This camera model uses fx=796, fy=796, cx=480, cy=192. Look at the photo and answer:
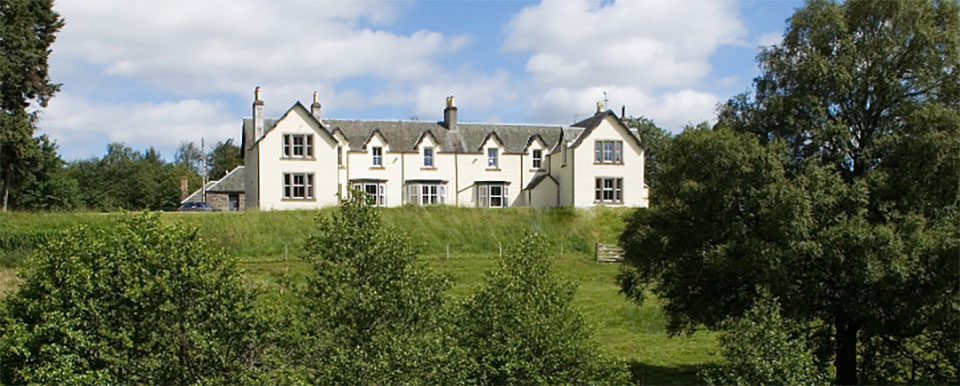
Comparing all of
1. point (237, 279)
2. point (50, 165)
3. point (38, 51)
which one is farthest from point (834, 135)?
point (50, 165)

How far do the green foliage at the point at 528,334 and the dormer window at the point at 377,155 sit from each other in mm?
34838

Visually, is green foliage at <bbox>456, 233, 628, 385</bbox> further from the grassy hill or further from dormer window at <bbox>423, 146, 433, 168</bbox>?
dormer window at <bbox>423, 146, 433, 168</bbox>

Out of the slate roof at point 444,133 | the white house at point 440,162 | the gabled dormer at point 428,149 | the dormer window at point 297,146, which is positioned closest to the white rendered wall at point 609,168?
the white house at point 440,162

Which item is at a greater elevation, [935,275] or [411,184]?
[411,184]

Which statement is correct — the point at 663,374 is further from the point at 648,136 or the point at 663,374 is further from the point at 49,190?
the point at 49,190

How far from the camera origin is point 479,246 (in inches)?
1626

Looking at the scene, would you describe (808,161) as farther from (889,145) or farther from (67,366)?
(67,366)

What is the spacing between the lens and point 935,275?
17703 mm

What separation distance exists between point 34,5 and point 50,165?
28.8 meters

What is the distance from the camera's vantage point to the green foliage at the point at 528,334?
15.0 m

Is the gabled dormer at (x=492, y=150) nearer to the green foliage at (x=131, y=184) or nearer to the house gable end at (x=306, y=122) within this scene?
the house gable end at (x=306, y=122)

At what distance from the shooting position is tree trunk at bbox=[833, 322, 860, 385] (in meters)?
20.2

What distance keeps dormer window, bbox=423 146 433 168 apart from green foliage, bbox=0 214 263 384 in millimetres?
34892

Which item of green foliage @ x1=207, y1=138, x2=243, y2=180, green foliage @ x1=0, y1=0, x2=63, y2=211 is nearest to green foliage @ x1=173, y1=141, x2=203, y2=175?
green foliage @ x1=207, y1=138, x2=243, y2=180
